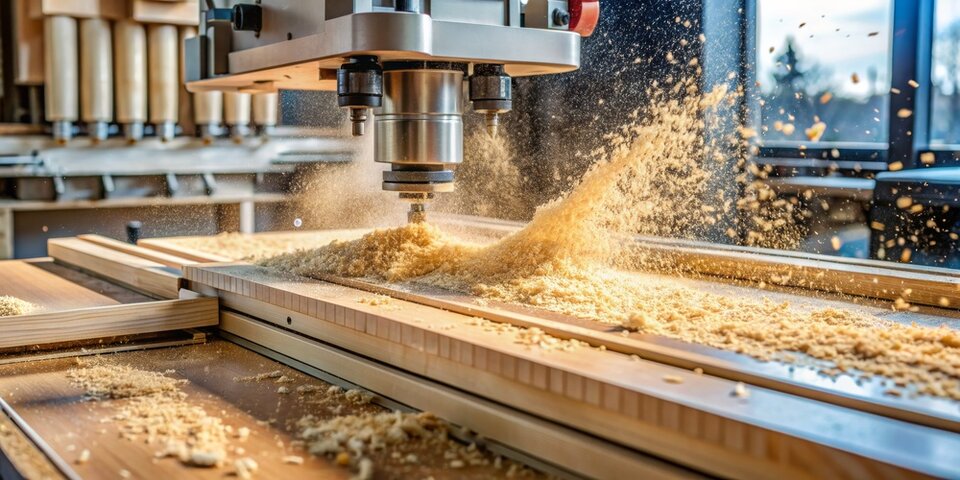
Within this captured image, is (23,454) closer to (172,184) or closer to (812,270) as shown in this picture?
(812,270)

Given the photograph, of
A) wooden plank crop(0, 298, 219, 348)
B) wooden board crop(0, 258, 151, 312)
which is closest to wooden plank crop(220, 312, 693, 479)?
wooden plank crop(0, 298, 219, 348)

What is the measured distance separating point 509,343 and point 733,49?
4.88 feet

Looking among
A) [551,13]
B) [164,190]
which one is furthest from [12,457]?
[164,190]

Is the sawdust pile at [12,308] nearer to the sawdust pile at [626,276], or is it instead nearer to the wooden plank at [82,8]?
the sawdust pile at [626,276]

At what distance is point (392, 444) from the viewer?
1.03m

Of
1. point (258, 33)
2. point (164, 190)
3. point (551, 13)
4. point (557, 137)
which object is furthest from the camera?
point (164, 190)

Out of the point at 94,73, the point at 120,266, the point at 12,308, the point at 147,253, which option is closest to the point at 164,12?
the point at 94,73

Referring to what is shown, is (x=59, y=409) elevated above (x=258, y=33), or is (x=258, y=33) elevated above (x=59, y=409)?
(x=258, y=33)

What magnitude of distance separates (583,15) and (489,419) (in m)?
0.78

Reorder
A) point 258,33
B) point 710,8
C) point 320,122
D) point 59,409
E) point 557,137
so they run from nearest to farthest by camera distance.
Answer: point 59,409
point 258,33
point 710,8
point 557,137
point 320,122

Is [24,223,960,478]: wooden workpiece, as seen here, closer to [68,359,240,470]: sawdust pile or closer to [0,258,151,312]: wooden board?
[68,359,240,470]: sawdust pile

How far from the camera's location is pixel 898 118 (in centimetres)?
350

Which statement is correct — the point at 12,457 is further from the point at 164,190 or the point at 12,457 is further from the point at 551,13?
the point at 164,190

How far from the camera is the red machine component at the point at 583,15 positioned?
4.98 feet
